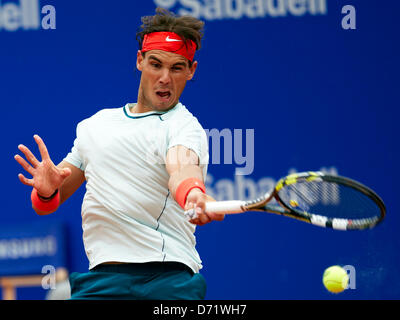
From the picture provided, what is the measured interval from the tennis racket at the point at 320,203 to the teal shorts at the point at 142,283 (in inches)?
19.5

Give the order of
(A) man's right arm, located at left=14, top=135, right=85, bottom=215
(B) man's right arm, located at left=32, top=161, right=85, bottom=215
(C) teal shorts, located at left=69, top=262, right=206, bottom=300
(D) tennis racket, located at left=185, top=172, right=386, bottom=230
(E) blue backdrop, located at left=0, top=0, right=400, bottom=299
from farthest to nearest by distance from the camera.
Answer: (E) blue backdrop, located at left=0, top=0, right=400, bottom=299, (B) man's right arm, located at left=32, top=161, right=85, bottom=215, (A) man's right arm, located at left=14, top=135, right=85, bottom=215, (C) teal shorts, located at left=69, top=262, right=206, bottom=300, (D) tennis racket, located at left=185, top=172, right=386, bottom=230

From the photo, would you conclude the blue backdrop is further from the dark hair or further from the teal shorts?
the teal shorts

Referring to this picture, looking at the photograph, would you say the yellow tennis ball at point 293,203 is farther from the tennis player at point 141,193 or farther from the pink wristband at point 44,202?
the pink wristband at point 44,202

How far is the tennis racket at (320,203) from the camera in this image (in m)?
3.32

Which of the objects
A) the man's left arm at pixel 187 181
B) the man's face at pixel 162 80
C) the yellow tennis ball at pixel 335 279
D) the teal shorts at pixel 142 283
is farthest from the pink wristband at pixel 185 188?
the yellow tennis ball at pixel 335 279

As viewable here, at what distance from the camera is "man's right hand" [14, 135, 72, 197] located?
3.92 m

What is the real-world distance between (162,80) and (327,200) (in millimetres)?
943

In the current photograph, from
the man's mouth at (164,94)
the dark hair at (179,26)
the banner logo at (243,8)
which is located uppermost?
the banner logo at (243,8)

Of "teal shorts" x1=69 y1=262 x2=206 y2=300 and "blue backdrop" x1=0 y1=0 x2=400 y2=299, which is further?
"blue backdrop" x1=0 y1=0 x2=400 y2=299

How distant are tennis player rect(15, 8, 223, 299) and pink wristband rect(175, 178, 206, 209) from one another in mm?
100

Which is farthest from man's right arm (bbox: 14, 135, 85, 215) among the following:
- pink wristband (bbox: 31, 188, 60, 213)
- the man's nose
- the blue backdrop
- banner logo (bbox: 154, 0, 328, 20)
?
banner logo (bbox: 154, 0, 328, 20)

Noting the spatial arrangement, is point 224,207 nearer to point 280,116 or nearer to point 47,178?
point 47,178

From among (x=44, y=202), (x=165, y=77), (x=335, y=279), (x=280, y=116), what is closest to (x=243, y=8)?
(x=280, y=116)

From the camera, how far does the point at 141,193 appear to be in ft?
12.5
